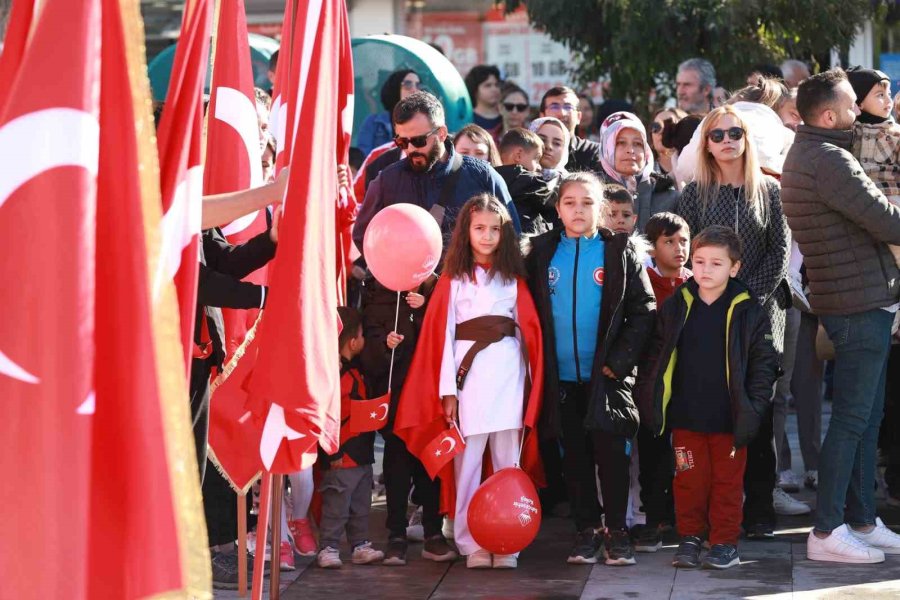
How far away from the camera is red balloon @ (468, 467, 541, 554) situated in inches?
233

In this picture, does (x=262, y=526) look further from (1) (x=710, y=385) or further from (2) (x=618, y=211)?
(2) (x=618, y=211)

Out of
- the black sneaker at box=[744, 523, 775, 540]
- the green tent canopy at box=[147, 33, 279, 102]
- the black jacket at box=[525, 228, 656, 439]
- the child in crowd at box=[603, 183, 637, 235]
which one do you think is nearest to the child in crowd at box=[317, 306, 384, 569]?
the black jacket at box=[525, 228, 656, 439]

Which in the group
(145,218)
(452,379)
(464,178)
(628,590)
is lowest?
(628,590)

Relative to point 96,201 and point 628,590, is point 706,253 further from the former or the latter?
point 96,201

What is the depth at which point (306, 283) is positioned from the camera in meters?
4.33

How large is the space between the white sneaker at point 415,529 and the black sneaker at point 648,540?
100 cm

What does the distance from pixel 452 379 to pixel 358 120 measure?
519 cm

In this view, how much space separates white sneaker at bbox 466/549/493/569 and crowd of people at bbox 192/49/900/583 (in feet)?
0.06

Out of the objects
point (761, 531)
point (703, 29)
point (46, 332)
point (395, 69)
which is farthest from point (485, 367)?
point (703, 29)

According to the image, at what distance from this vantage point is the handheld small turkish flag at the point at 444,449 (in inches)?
244

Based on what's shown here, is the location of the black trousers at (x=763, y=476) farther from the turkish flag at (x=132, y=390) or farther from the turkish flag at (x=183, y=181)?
the turkish flag at (x=132, y=390)

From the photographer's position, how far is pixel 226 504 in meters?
5.89

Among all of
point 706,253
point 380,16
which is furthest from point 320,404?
point 380,16

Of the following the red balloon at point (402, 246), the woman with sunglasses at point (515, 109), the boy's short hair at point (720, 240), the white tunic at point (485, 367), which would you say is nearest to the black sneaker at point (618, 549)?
the white tunic at point (485, 367)
